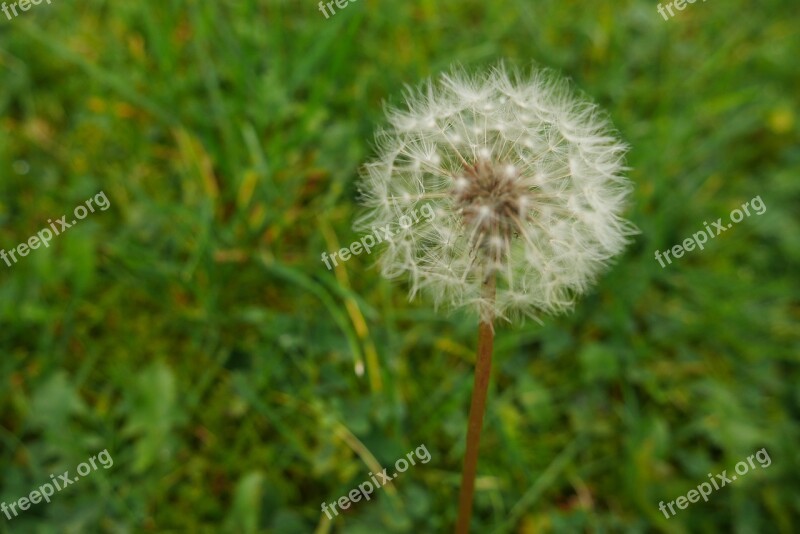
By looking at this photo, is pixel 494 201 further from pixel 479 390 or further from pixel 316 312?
pixel 316 312

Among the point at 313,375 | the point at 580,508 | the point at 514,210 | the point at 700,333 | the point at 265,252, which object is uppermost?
the point at 265,252

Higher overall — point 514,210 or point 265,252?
point 265,252

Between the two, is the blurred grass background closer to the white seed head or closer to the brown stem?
the brown stem

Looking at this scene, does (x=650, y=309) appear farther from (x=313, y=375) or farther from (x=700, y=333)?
(x=313, y=375)

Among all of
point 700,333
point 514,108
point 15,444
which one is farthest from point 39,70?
point 700,333

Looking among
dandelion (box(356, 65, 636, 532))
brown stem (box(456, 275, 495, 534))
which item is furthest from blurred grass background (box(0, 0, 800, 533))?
dandelion (box(356, 65, 636, 532))

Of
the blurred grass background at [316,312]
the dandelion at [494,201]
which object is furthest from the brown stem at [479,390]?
the blurred grass background at [316,312]
